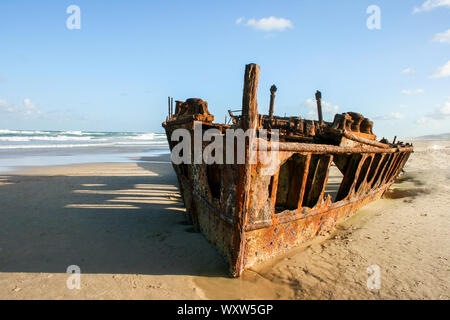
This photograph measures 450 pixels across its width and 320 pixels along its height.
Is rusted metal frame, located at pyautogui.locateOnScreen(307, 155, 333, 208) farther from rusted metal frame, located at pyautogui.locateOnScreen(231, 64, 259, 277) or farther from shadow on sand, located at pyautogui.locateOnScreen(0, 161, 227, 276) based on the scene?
shadow on sand, located at pyautogui.locateOnScreen(0, 161, 227, 276)

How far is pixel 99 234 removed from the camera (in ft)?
16.0

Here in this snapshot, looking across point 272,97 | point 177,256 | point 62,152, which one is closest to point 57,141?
point 62,152

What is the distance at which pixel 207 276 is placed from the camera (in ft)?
11.2

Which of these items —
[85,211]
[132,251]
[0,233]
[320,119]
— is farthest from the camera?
[320,119]

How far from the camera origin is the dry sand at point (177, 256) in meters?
3.16

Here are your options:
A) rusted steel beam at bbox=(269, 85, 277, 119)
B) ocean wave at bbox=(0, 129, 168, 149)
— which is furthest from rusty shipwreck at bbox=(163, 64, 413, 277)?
ocean wave at bbox=(0, 129, 168, 149)

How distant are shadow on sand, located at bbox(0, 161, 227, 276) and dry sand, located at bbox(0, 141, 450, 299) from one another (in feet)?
0.05

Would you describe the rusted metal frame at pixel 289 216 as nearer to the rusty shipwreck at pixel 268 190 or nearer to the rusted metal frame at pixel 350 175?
the rusty shipwreck at pixel 268 190

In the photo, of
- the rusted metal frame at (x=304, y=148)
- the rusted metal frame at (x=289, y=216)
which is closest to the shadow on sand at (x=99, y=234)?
the rusted metal frame at (x=289, y=216)

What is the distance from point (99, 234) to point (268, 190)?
320 centimetres

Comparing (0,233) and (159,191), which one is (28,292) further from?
(159,191)

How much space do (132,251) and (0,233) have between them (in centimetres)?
272

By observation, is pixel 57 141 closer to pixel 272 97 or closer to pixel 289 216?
pixel 272 97
